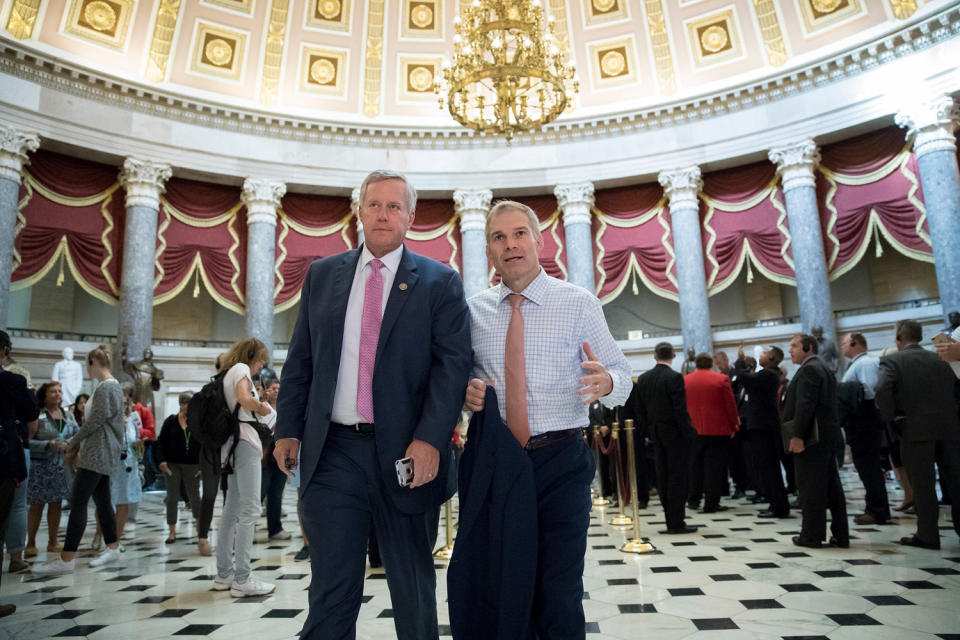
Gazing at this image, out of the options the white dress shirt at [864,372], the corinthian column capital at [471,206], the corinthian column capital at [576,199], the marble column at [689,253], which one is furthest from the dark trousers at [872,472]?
the corinthian column capital at [471,206]

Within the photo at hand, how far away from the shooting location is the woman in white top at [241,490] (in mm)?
3922

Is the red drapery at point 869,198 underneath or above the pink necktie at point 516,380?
above

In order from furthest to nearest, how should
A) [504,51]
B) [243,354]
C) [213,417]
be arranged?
[504,51]
[243,354]
[213,417]

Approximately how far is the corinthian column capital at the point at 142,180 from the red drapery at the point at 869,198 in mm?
14483

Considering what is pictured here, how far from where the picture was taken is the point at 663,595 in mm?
3703

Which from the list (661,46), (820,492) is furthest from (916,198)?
(820,492)

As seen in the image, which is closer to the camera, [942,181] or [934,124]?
[942,181]

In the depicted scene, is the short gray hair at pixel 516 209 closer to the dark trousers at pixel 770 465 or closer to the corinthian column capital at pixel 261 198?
the dark trousers at pixel 770 465

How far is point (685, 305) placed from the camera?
14609 mm

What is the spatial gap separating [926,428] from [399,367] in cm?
429

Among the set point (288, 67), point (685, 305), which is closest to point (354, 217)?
point (288, 67)

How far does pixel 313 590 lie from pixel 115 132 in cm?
1453

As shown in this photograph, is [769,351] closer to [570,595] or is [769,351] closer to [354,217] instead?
[570,595]

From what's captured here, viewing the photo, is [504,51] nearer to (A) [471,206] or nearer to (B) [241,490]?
(A) [471,206]
